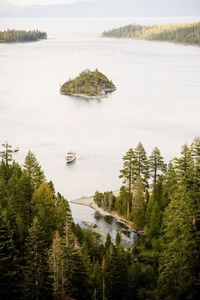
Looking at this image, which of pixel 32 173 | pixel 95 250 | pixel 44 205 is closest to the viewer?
pixel 95 250

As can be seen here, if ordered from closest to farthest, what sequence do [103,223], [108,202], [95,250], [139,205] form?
[95,250]
[139,205]
[103,223]
[108,202]

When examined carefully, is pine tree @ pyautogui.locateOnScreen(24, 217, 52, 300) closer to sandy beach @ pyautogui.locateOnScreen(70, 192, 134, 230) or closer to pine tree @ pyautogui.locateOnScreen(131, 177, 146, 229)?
pine tree @ pyautogui.locateOnScreen(131, 177, 146, 229)

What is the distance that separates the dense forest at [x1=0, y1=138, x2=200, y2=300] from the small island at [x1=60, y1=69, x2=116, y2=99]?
9215 cm

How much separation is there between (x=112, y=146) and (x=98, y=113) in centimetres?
3056

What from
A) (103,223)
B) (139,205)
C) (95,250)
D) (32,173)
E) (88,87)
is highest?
(88,87)

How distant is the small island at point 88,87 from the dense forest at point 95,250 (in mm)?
92148

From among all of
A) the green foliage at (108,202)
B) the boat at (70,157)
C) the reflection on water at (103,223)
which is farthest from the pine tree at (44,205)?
the boat at (70,157)

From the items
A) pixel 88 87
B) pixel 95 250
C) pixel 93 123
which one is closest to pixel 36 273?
pixel 95 250

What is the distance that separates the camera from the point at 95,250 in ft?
119

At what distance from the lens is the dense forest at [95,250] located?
23.8m

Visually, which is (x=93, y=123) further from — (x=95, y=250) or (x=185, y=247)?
(x=185, y=247)

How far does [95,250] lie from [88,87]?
107 meters

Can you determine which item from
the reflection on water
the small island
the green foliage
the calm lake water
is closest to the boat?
the calm lake water

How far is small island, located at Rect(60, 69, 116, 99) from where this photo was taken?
138 m
